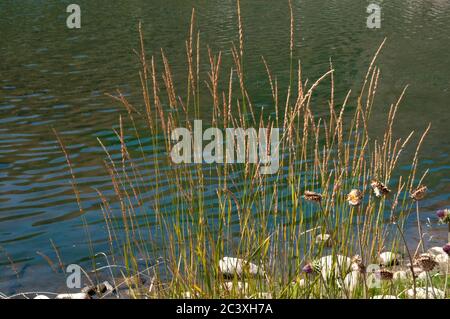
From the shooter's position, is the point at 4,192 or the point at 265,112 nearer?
the point at 4,192

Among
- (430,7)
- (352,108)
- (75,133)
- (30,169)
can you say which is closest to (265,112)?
(352,108)

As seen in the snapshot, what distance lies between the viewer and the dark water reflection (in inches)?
304

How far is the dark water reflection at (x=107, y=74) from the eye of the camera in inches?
304

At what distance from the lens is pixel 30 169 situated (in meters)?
9.25

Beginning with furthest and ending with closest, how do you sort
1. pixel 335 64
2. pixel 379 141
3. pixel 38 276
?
pixel 335 64 → pixel 379 141 → pixel 38 276

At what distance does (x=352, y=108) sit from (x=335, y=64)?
4.42 metres

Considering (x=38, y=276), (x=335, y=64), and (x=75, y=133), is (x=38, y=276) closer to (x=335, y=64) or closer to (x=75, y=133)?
(x=75, y=133)

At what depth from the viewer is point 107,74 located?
51.3ft

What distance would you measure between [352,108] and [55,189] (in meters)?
6.50

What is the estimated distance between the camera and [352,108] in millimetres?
13047

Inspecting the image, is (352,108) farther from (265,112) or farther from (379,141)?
(379,141)
